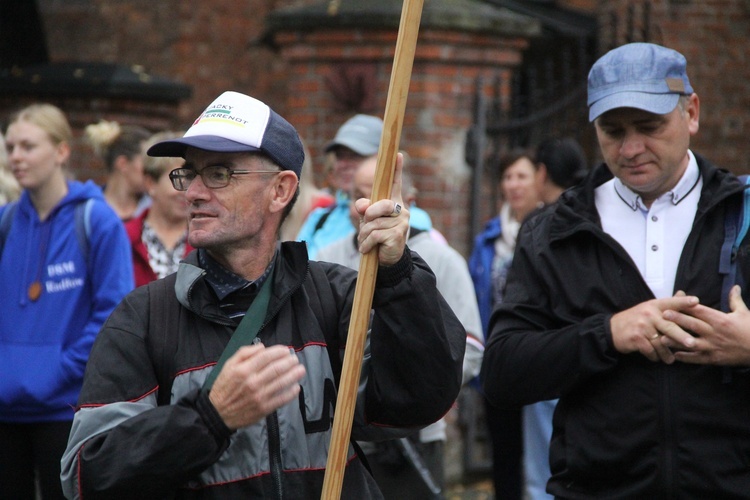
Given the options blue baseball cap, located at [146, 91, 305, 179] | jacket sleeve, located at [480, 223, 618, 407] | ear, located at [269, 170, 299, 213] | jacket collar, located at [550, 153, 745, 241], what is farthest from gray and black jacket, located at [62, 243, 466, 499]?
jacket collar, located at [550, 153, 745, 241]

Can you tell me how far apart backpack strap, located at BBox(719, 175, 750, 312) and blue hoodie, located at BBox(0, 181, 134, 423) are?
2.63 m

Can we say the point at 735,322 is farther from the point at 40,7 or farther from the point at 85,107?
the point at 40,7

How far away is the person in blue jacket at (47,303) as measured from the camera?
4801 millimetres

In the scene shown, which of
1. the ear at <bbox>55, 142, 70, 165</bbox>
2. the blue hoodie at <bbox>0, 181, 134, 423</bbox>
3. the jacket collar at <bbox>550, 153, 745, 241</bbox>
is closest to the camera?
the jacket collar at <bbox>550, 153, 745, 241</bbox>

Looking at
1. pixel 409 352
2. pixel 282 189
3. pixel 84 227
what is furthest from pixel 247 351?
pixel 84 227

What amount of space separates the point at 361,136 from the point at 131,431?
3290 mm

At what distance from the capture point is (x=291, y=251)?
2.96 metres

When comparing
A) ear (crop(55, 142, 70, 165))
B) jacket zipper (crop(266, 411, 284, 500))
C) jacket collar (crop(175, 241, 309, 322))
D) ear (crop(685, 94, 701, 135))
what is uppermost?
ear (crop(55, 142, 70, 165))

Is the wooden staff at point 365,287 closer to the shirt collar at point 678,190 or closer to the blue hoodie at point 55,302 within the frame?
the shirt collar at point 678,190

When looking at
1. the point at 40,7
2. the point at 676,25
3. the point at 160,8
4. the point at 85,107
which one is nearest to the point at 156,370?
the point at 85,107

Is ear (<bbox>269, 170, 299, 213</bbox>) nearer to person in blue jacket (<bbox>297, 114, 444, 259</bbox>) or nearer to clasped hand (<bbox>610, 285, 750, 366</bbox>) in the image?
clasped hand (<bbox>610, 285, 750, 366</bbox>)

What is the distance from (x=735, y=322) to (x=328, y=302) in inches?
43.3

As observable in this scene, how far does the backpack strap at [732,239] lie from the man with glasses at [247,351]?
84 cm

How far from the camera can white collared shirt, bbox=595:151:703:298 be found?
3357 mm
